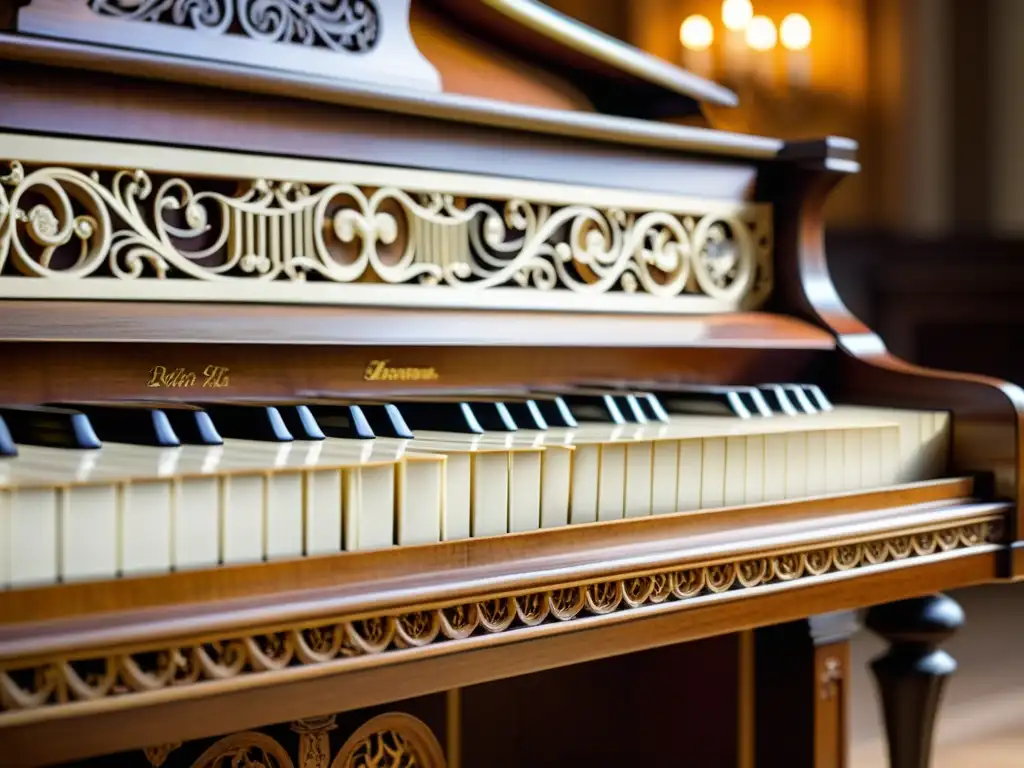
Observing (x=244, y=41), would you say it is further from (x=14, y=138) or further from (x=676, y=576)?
(x=676, y=576)

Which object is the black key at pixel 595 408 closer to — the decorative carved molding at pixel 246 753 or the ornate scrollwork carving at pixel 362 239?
the ornate scrollwork carving at pixel 362 239

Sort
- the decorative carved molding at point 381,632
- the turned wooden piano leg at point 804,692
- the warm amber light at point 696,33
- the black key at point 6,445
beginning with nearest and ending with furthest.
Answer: the decorative carved molding at point 381,632, the black key at point 6,445, the turned wooden piano leg at point 804,692, the warm amber light at point 696,33

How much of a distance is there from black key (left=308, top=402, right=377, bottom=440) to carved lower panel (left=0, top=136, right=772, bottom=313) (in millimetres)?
215

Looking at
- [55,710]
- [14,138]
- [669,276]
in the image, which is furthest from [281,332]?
[669,276]

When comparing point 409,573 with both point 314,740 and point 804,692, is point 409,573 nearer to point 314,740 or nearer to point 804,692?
point 314,740

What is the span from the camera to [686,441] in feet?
4.40

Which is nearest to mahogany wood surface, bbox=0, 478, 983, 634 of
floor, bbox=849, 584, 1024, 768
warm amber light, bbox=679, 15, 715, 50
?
floor, bbox=849, 584, 1024, 768

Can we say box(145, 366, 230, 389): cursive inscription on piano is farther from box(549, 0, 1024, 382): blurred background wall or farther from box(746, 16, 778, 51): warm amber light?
box(746, 16, 778, 51): warm amber light

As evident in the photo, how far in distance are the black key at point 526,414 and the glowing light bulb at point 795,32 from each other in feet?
15.8

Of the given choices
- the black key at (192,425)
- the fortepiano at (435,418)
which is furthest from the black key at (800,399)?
the black key at (192,425)

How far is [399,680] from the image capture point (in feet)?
3.55

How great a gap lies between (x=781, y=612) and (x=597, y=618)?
305mm

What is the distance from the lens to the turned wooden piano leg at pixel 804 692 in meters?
→ 1.92

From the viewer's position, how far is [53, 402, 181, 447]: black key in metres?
1.11
